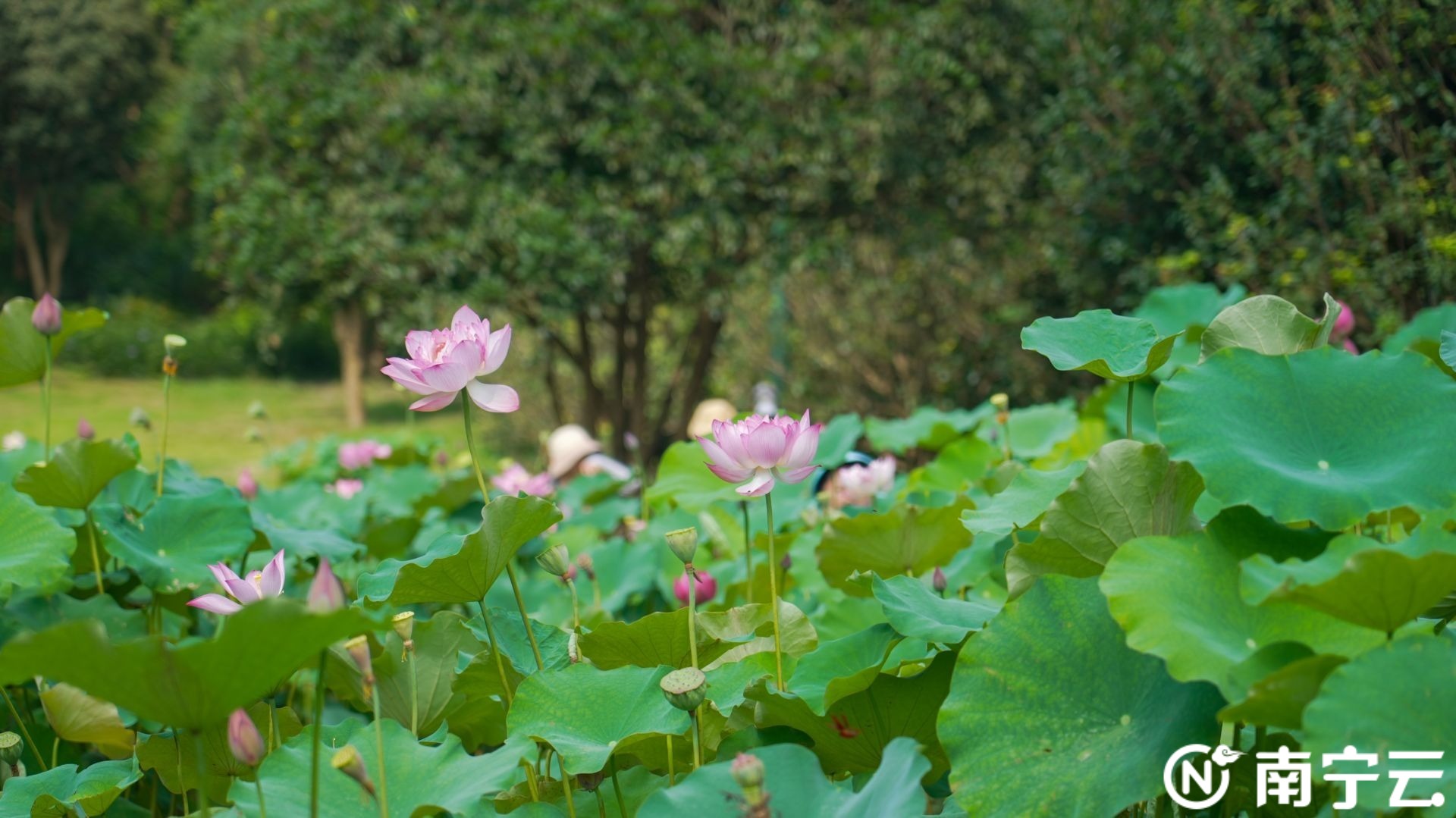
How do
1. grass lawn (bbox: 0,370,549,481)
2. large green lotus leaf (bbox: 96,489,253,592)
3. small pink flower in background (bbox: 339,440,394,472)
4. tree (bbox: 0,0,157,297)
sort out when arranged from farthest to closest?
tree (bbox: 0,0,157,297) → grass lawn (bbox: 0,370,549,481) → small pink flower in background (bbox: 339,440,394,472) → large green lotus leaf (bbox: 96,489,253,592)

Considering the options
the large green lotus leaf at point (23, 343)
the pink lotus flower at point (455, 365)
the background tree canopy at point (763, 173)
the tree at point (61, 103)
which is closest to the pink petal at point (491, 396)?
the pink lotus flower at point (455, 365)

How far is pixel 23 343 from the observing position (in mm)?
1179

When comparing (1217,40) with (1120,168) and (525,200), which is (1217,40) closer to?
(1120,168)

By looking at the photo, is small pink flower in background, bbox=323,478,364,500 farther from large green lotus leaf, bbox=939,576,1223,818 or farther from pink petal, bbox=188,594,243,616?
large green lotus leaf, bbox=939,576,1223,818

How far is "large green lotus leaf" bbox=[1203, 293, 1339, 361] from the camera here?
76 centimetres

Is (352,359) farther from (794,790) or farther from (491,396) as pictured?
(794,790)

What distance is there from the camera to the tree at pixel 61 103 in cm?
1366

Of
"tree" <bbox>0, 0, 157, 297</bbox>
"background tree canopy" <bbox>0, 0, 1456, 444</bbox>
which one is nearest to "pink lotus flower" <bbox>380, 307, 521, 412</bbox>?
"background tree canopy" <bbox>0, 0, 1456, 444</bbox>

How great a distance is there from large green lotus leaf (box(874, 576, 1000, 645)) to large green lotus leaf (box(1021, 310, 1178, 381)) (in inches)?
7.4

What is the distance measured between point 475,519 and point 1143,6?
10.7ft

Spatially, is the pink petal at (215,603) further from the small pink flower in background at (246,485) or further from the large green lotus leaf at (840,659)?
the small pink flower in background at (246,485)

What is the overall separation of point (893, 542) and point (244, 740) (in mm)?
649

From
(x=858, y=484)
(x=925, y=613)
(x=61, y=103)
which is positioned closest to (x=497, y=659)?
(x=925, y=613)

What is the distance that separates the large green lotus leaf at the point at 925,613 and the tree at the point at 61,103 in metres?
15.8
